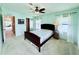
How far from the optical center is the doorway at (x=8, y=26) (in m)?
2.02

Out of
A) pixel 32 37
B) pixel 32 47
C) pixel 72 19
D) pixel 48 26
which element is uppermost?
pixel 72 19

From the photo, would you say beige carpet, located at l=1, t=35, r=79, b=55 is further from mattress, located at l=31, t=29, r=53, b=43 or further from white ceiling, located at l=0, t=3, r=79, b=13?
white ceiling, located at l=0, t=3, r=79, b=13

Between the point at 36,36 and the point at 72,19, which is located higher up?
the point at 72,19

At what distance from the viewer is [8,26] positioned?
6.71 ft

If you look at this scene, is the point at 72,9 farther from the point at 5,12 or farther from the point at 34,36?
the point at 5,12

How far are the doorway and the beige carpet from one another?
3.9 inches

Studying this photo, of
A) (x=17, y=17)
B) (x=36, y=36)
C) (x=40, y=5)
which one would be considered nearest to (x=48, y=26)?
(x=36, y=36)

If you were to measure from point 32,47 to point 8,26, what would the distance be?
19.8 inches

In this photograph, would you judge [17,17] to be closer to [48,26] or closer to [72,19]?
[48,26]

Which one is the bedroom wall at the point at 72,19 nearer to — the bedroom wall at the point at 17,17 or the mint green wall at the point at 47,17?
the mint green wall at the point at 47,17
